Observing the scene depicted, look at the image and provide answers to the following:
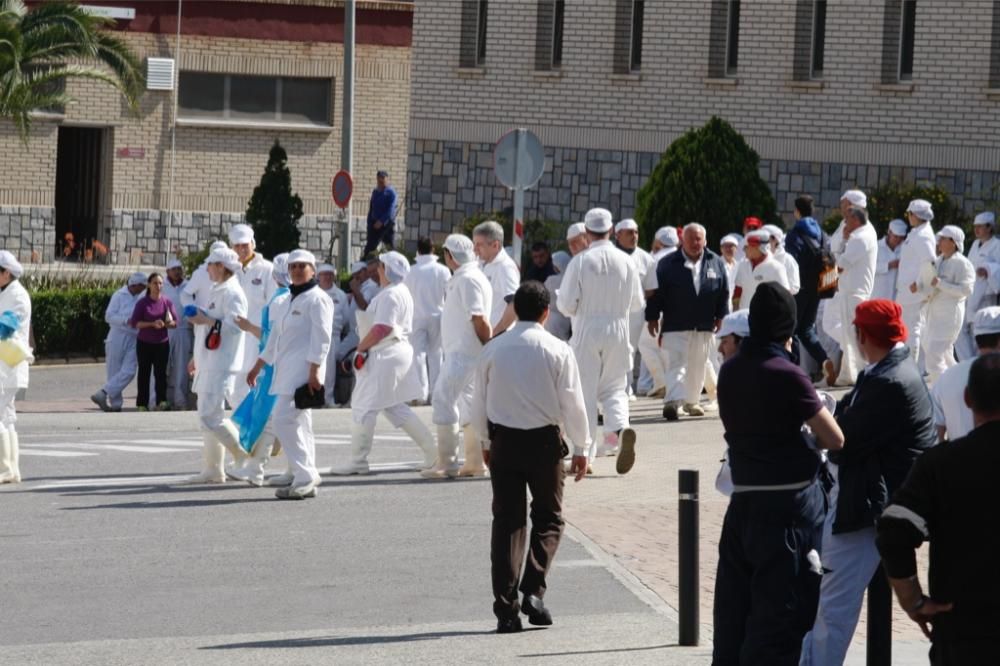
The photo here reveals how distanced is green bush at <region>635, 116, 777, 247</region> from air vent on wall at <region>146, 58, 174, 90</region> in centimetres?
1660

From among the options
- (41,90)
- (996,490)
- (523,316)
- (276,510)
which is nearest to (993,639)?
(996,490)

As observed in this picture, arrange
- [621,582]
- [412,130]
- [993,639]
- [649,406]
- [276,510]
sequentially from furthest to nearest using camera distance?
[412,130]
[649,406]
[276,510]
[621,582]
[993,639]

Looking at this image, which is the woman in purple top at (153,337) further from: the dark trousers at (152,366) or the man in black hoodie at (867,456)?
the man in black hoodie at (867,456)

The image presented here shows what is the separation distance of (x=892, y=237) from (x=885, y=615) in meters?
14.0

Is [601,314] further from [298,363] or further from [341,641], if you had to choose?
[341,641]

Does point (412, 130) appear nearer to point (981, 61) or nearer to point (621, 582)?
point (981, 61)

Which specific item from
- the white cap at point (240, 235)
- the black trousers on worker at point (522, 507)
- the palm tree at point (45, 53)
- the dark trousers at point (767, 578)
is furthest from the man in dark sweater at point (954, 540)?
the palm tree at point (45, 53)

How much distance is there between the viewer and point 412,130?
34.5 m

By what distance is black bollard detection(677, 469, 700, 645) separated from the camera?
393 inches

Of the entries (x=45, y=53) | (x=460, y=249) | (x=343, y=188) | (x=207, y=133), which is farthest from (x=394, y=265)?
(x=207, y=133)

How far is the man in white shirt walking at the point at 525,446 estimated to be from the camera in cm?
1049

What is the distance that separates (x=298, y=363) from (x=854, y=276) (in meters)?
8.23

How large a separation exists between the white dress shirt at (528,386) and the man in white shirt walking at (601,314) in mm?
5093

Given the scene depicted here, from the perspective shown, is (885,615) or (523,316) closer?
(885,615)
